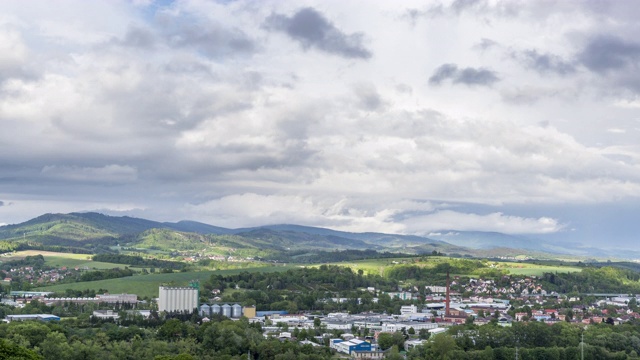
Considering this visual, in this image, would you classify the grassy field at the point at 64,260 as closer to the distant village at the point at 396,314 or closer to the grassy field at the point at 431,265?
the distant village at the point at 396,314

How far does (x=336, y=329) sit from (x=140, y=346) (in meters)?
26.7

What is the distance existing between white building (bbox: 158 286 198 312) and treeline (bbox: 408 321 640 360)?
99.4ft

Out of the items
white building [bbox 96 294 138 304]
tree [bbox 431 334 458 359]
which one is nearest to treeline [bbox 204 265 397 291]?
white building [bbox 96 294 138 304]

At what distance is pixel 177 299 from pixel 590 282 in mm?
69053

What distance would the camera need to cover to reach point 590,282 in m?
128

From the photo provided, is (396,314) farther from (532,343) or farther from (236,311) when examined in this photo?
(532,343)

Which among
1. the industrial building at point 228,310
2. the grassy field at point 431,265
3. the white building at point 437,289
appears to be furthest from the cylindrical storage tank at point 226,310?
the grassy field at point 431,265

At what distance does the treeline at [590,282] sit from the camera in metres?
124

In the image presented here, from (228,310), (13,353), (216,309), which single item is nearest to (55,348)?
(13,353)

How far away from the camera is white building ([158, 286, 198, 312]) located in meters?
87.1

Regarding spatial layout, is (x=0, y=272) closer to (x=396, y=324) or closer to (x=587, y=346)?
(x=396, y=324)

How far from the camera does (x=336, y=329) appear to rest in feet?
259

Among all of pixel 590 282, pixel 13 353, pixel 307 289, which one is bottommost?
pixel 13 353

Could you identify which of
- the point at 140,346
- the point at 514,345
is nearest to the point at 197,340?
the point at 140,346
